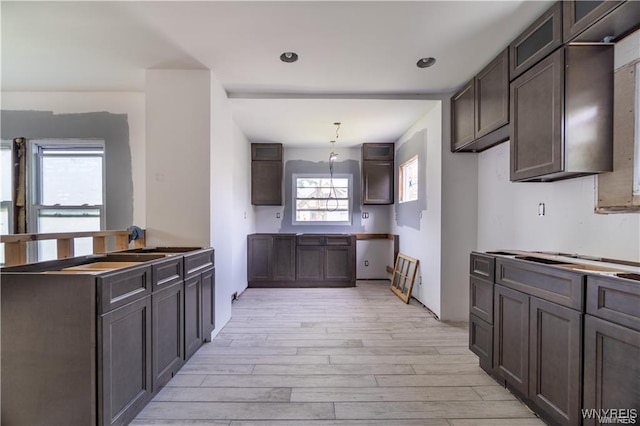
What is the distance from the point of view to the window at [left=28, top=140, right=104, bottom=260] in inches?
128

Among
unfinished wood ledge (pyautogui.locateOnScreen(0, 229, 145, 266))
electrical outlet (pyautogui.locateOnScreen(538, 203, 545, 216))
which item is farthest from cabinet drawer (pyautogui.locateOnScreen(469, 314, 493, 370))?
unfinished wood ledge (pyautogui.locateOnScreen(0, 229, 145, 266))

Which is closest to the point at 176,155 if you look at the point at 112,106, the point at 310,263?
the point at 112,106

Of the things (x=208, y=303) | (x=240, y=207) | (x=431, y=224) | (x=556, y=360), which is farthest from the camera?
(x=240, y=207)

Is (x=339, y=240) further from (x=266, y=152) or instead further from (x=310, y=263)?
(x=266, y=152)

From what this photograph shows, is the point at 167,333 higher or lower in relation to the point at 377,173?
lower

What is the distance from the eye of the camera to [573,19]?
1660 millimetres

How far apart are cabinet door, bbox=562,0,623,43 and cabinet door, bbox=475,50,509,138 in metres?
0.54

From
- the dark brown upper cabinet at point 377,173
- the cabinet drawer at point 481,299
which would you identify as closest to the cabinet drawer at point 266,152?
the dark brown upper cabinet at point 377,173

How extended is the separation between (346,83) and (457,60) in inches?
41.2

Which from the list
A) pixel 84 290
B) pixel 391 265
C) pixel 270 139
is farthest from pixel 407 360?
pixel 270 139

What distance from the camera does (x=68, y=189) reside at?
10.8 ft

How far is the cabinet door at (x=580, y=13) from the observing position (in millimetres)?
1486

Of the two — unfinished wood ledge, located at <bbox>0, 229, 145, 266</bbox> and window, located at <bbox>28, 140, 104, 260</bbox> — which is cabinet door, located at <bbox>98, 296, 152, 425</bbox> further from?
window, located at <bbox>28, 140, 104, 260</bbox>

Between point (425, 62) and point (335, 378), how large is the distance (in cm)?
278
